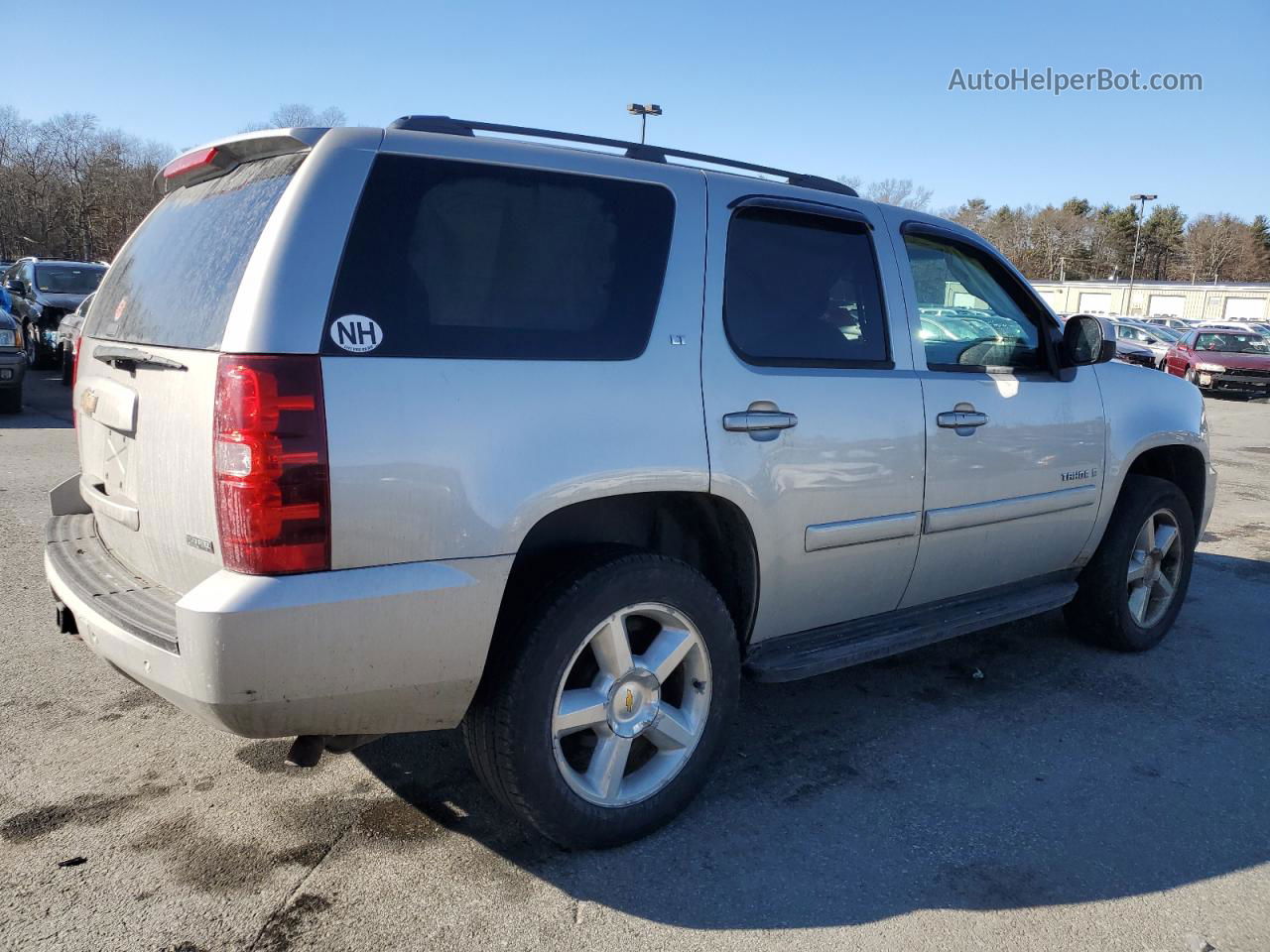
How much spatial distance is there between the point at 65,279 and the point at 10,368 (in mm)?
5114

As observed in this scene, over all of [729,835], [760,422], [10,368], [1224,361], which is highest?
[760,422]

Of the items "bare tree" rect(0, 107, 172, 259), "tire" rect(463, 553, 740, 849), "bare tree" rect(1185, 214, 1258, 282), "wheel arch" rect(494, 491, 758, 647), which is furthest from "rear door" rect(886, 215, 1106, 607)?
"bare tree" rect(1185, 214, 1258, 282)

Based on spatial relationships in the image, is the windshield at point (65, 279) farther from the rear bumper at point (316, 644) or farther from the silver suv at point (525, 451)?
the rear bumper at point (316, 644)

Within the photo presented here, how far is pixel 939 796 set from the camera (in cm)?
323

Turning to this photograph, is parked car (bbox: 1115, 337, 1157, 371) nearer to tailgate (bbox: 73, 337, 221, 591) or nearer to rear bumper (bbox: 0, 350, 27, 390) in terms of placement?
rear bumper (bbox: 0, 350, 27, 390)

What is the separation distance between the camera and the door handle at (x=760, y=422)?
2.95 metres

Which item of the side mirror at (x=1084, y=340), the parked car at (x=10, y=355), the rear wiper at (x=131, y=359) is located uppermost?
the side mirror at (x=1084, y=340)

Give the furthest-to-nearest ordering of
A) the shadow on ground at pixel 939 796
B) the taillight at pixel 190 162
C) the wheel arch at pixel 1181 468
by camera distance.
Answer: the wheel arch at pixel 1181 468 < the taillight at pixel 190 162 < the shadow on ground at pixel 939 796

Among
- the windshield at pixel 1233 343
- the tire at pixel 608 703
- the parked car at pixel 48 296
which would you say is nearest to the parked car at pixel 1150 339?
the windshield at pixel 1233 343

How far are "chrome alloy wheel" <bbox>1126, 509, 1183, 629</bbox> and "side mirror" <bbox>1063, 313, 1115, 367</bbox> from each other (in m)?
Result: 1.01

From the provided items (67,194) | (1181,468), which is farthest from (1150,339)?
(67,194)

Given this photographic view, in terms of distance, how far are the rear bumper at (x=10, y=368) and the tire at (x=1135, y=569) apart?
11225mm

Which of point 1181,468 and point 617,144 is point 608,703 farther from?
point 1181,468

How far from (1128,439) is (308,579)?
3757 millimetres
